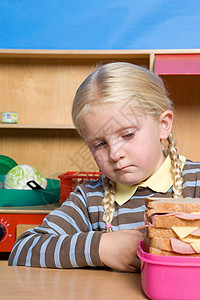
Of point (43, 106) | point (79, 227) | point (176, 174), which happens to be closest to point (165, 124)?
point (176, 174)

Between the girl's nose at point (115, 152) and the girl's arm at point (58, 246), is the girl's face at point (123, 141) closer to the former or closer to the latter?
the girl's nose at point (115, 152)

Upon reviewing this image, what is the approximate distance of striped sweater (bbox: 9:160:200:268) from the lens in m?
0.69

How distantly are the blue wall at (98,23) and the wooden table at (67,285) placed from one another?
220 centimetres

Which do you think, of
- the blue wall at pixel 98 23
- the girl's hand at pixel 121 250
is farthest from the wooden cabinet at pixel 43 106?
the girl's hand at pixel 121 250

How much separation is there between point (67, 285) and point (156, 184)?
18.5 inches

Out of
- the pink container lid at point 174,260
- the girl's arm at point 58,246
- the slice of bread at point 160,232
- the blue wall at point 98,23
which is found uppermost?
the blue wall at point 98,23

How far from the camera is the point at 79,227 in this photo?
952mm

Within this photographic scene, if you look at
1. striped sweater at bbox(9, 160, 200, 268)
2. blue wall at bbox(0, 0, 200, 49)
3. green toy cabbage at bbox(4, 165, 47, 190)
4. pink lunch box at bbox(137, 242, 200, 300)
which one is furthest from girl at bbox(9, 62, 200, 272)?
blue wall at bbox(0, 0, 200, 49)

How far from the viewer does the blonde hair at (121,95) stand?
2.78 ft

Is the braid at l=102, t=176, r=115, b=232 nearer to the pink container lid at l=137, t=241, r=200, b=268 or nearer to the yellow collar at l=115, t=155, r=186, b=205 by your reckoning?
the yellow collar at l=115, t=155, r=186, b=205

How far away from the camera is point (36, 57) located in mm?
2049

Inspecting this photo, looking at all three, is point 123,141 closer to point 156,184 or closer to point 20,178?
point 156,184

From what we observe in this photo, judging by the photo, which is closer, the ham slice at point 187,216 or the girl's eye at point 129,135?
the ham slice at point 187,216

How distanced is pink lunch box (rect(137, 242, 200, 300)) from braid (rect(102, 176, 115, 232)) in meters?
0.50
